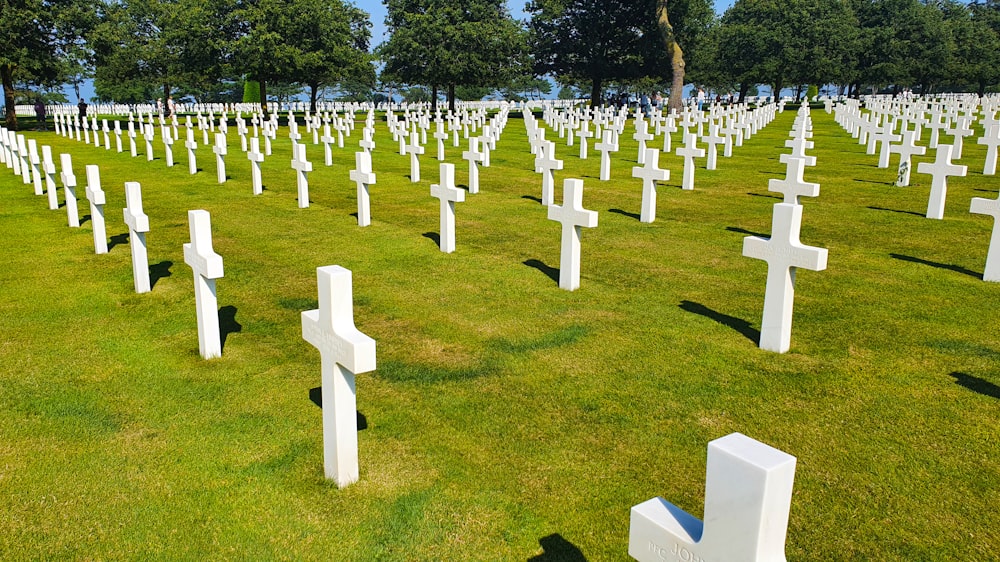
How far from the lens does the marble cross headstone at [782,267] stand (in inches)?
219

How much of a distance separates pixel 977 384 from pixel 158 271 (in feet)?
25.9

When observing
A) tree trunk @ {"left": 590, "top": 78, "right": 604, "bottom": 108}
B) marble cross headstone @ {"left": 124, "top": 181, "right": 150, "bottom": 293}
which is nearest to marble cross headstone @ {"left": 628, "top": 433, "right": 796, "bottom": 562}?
marble cross headstone @ {"left": 124, "top": 181, "right": 150, "bottom": 293}

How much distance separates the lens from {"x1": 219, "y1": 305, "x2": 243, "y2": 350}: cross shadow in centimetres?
628

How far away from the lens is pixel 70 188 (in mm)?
10695

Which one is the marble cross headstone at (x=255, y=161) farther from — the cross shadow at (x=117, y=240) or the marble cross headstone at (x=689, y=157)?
the marble cross headstone at (x=689, y=157)

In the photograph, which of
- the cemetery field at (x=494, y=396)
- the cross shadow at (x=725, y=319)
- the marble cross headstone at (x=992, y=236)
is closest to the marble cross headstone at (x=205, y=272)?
the cemetery field at (x=494, y=396)

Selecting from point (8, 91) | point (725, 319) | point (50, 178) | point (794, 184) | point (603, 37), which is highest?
point (603, 37)

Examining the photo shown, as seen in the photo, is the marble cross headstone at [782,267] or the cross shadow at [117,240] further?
the cross shadow at [117,240]

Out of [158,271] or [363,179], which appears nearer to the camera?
[158,271]

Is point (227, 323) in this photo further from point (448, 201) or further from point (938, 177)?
point (938, 177)

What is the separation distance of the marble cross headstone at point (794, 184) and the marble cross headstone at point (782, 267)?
13.9 ft

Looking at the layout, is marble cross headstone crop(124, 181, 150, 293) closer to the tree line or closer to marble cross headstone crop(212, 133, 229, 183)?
marble cross headstone crop(212, 133, 229, 183)

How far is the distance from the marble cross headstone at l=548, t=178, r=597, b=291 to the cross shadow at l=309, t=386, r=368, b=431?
123 inches

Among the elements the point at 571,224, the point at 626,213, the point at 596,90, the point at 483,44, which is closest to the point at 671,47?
the point at 596,90
